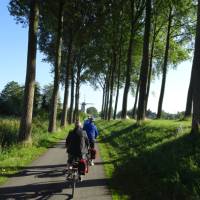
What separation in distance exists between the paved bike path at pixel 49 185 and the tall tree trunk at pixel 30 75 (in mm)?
4832

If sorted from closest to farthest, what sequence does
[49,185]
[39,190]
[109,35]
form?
[39,190] < [49,185] < [109,35]

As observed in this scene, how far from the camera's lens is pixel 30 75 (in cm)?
2153

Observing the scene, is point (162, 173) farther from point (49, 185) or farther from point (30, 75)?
point (30, 75)

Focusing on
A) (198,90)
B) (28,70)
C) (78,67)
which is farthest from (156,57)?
(198,90)

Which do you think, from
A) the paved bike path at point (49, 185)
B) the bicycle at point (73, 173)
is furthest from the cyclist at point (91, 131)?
the bicycle at point (73, 173)

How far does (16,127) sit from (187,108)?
1118 cm

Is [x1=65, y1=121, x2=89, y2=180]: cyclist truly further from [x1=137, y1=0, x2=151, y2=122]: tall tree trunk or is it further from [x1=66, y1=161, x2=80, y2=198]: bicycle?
[x1=137, y1=0, x2=151, y2=122]: tall tree trunk

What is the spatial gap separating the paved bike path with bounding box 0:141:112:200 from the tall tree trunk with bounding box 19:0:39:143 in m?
4.83

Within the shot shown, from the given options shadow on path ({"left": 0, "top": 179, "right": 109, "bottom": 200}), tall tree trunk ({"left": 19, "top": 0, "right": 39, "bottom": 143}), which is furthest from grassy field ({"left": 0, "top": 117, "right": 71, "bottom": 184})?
shadow on path ({"left": 0, "top": 179, "right": 109, "bottom": 200})

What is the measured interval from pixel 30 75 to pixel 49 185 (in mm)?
10253

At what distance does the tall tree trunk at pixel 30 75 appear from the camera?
21.3 m

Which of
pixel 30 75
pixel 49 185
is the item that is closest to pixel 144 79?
pixel 30 75

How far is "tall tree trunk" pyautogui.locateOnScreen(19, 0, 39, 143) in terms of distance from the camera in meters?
21.3

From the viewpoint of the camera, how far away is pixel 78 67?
58.3 m
